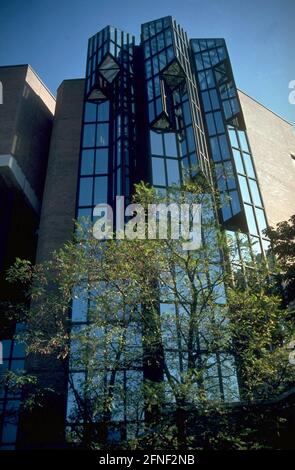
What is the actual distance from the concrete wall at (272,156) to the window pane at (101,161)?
10.7 meters

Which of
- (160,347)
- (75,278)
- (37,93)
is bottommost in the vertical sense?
(160,347)

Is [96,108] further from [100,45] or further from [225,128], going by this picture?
[225,128]

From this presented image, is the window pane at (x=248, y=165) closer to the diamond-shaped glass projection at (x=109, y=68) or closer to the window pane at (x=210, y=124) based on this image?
the window pane at (x=210, y=124)

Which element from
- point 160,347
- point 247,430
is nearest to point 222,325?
point 160,347

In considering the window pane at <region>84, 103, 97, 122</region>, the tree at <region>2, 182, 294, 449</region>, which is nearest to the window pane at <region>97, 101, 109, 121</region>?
the window pane at <region>84, 103, 97, 122</region>

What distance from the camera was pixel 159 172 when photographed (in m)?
21.8

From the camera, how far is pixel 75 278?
11266 millimetres

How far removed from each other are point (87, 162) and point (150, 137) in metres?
4.62

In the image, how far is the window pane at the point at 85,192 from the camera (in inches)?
902

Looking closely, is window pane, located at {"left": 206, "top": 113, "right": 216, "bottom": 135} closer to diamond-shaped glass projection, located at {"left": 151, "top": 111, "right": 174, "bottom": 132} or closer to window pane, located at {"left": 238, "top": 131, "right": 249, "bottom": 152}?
window pane, located at {"left": 238, "top": 131, "right": 249, "bottom": 152}

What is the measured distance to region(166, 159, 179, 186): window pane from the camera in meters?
21.5

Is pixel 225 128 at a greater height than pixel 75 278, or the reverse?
pixel 225 128

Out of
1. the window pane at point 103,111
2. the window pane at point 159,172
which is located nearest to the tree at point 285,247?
the window pane at point 159,172

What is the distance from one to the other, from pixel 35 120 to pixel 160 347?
23259 millimetres
